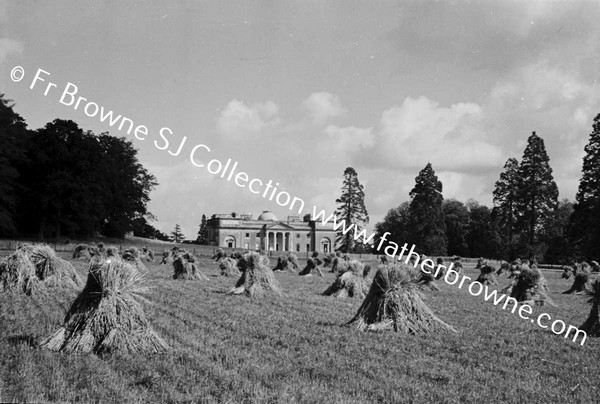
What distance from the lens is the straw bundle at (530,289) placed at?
891 inches

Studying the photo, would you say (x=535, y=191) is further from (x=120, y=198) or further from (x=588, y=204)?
(x=120, y=198)

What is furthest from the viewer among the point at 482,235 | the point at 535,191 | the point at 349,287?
Result: the point at 482,235

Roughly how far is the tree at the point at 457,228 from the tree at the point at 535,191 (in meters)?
16.9

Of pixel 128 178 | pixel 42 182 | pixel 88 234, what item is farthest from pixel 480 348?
pixel 128 178

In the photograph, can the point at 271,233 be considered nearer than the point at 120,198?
No

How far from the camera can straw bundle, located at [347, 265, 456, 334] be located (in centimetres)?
1343

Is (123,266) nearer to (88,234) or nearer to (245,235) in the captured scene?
(88,234)

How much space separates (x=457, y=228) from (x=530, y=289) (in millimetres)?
74691

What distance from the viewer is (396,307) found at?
13.7 metres

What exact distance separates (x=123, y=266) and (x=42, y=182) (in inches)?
2604

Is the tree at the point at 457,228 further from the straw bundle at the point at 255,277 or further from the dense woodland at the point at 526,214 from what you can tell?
the straw bundle at the point at 255,277

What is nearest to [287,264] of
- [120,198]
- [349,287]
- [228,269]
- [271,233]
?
[228,269]

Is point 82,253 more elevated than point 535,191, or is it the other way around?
point 535,191

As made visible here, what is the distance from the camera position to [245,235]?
128 metres
